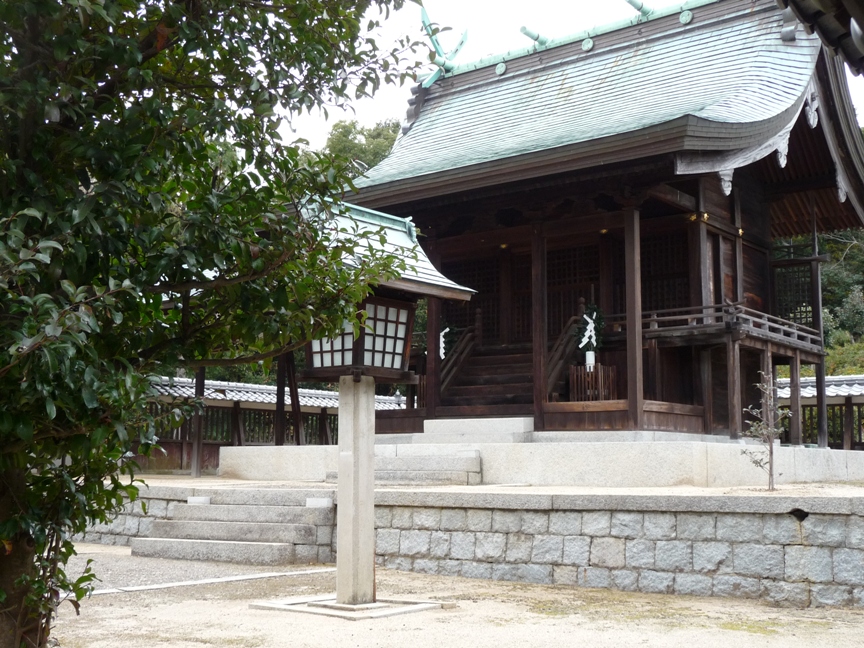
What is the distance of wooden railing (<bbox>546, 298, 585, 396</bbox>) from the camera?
46.1 ft

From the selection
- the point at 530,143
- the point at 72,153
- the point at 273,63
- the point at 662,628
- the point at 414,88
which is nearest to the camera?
the point at 72,153

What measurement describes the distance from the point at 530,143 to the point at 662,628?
950 cm

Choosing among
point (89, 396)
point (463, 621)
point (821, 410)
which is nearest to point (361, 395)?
point (463, 621)

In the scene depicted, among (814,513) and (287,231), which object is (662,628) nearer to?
(814,513)

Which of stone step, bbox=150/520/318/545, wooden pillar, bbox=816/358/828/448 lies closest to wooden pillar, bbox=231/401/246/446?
stone step, bbox=150/520/318/545

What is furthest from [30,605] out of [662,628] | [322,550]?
[322,550]

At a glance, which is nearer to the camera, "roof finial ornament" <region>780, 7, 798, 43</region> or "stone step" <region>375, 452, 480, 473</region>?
"stone step" <region>375, 452, 480, 473</region>

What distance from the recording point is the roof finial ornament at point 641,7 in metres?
16.5

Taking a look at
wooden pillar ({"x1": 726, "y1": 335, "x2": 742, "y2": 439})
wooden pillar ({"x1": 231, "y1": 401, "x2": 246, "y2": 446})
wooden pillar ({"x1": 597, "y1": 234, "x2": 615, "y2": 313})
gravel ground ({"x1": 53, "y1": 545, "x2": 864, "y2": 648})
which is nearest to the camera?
gravel ground ({"x1": 53, "y1": 545, "x2": 864, "y2": 648})

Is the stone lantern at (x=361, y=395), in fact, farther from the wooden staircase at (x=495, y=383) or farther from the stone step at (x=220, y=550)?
the wooden staircase at (x=495, y=383)

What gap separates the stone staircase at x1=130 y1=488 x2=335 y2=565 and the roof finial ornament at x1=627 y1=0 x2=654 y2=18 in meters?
10.8

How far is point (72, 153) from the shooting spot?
3328 mm

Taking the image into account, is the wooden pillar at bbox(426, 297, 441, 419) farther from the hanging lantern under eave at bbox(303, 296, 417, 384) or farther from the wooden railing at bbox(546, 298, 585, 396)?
the hanging lantern under eave at bbox(303, 296, 417, 384)

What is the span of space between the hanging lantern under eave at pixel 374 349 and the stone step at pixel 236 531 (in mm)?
2811
